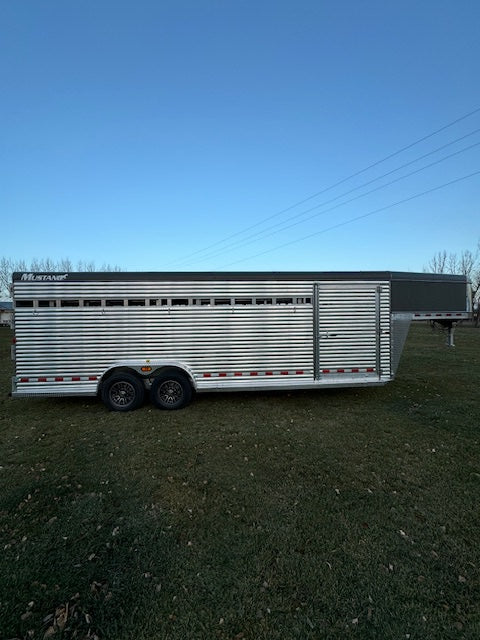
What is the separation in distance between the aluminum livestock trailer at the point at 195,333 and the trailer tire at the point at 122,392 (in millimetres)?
22

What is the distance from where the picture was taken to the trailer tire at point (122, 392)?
23.4 ft

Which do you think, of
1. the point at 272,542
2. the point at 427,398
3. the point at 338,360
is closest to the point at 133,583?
the point at 272,542

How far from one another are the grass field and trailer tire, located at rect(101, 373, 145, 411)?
0.63 meters

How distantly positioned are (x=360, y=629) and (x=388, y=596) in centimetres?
40

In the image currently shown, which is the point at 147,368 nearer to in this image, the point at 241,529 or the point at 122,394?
the point at 122,394

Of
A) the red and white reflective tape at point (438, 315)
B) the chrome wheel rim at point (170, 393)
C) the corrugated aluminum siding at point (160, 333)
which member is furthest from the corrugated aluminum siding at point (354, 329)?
the chrome wheel rim at point (170, 393)

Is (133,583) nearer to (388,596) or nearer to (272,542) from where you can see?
(272,542)

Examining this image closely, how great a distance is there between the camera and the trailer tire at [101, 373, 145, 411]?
7145 millimetres

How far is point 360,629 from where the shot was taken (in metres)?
2.38

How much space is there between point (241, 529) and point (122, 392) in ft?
15.3

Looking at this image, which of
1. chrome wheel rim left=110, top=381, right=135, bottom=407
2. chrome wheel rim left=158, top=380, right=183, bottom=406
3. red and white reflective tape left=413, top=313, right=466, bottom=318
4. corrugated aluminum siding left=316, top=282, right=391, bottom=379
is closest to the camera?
chrome wheel rim left=110, top=381, right=135, bottom=407

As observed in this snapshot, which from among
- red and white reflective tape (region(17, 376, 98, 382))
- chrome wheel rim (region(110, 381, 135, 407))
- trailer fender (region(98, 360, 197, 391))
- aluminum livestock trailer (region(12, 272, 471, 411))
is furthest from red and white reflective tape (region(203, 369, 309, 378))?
red and white reflective tape (region(17, 376, 98, 382))

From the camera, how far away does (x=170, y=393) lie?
24.3 feet

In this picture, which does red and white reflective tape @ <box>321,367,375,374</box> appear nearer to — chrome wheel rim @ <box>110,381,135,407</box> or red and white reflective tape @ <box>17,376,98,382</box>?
chrome wheel rim @ <box>110,381,135,407</box>
